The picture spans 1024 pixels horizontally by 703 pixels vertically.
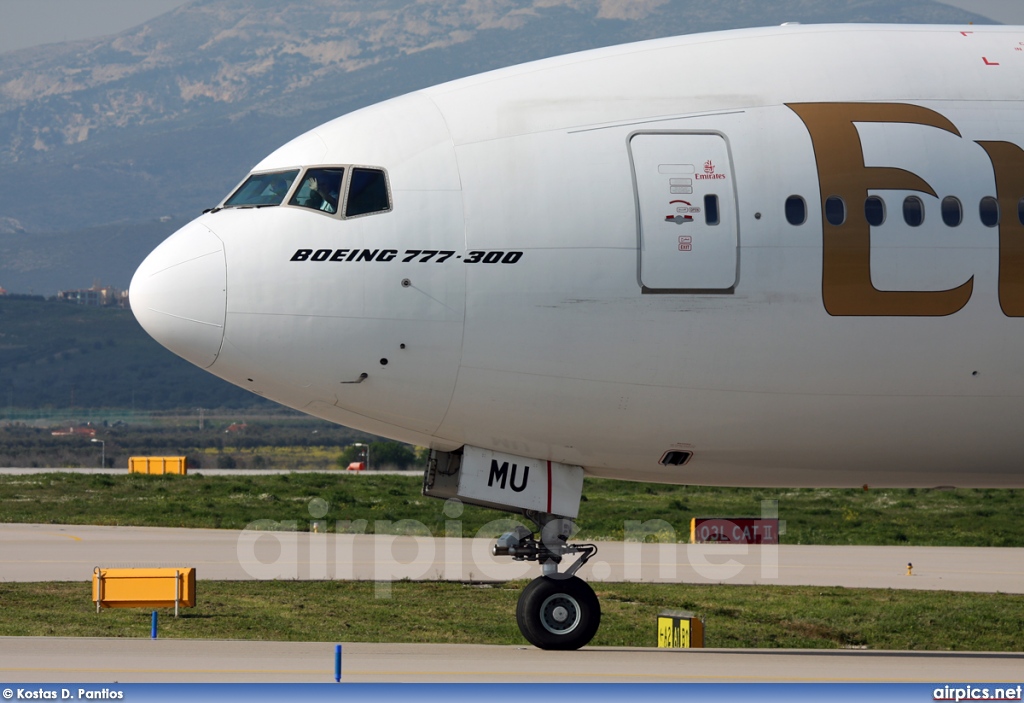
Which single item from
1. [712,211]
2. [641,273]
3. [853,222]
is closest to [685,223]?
[712,211]

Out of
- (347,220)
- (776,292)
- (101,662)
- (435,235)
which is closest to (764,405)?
(776,292)

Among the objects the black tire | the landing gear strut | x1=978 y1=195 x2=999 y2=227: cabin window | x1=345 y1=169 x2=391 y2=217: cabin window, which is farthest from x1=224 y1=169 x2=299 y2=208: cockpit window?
x1=978 y1=195 x2=999 y2=227: cabin window

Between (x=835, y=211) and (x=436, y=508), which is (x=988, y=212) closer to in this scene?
(x=835, y=211)

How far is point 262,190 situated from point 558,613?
6.41 m

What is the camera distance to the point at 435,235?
15844mm

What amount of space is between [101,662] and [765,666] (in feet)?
27.3

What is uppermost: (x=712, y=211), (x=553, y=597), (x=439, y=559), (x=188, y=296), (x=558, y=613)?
(x=712, y=211)

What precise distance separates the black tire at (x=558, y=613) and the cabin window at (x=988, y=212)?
6622 mm

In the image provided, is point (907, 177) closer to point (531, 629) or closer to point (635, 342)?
point (635, 342)

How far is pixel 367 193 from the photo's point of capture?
52.9 feet

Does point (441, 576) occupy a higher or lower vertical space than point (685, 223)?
lower

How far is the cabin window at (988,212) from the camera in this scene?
16.4 metres

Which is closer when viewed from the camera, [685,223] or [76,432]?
[685,223]

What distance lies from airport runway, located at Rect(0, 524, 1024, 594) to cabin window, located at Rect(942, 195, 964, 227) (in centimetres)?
1804
